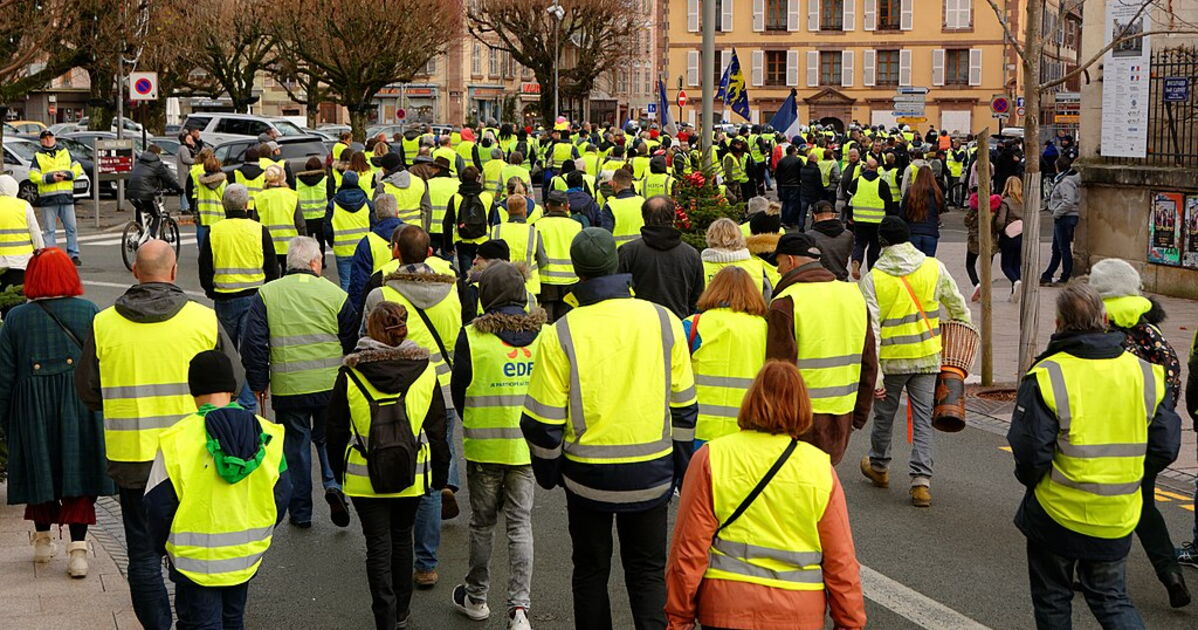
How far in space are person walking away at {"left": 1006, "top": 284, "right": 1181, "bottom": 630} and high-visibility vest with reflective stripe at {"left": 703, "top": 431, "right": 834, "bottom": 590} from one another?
165 cm

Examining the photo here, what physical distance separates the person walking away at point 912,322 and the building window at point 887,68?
79574mm

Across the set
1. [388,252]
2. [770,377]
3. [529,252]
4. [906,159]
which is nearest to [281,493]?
[770,377]

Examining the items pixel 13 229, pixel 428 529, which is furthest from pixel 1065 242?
pixel 428 529

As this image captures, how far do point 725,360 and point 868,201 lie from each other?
43.3ft

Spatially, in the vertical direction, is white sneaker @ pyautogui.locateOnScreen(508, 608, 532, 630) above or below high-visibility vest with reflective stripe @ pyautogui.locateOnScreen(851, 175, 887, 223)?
below

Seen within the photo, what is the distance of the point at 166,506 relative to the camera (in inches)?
211

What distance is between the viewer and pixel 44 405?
7.18 meters

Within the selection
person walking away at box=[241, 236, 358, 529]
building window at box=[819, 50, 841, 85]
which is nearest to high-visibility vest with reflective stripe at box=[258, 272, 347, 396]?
person walking away at box=[241, 236, 358, 529]

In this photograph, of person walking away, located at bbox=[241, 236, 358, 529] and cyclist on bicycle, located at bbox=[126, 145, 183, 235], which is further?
cyclist on bicycle, located at bbox=[126, 145, 183, 235]

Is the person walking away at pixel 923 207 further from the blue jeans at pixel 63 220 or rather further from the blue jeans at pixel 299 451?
the blue jeans at pixel 63 220

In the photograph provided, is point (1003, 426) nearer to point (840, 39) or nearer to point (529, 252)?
point (529, 252)

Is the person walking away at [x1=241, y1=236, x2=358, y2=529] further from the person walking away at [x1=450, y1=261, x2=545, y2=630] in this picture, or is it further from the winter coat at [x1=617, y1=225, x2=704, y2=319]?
the winter coat at [x1=617, y1=225, x2=704, y2=319]

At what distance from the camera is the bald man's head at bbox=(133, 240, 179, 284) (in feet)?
22.0

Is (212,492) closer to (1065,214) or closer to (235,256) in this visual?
(235,256)
